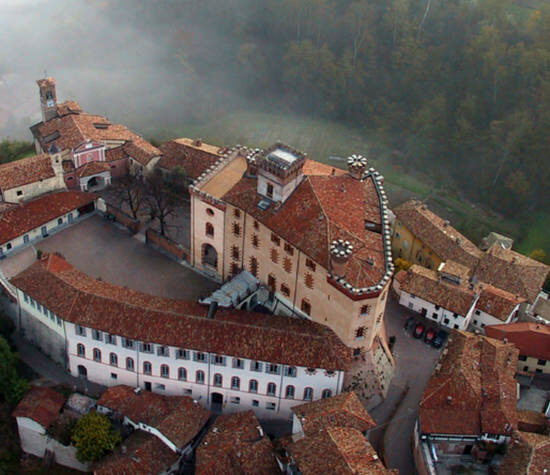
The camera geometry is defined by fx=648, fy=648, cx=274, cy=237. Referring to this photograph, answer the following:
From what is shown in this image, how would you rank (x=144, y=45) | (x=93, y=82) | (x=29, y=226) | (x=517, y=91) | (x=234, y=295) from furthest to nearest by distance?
(x=144, y=45) < (x=93, y=82) < (x=517, y=91) < (x=29, y=226) < (x=234, y=295)

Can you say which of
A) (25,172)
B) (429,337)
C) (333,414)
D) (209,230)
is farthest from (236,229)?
(25,172)

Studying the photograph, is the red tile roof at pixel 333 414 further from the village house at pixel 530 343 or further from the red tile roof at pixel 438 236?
the red tile roof at pixel 438 236

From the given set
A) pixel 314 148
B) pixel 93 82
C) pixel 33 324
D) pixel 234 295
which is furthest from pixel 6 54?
pixel 234 295

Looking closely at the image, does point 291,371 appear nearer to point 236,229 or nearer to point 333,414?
point 333,414

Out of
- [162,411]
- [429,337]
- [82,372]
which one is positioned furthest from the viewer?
[429,337]

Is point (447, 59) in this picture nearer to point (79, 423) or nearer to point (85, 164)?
point (85, 164)

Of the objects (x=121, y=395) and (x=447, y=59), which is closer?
(x=121, y=395)
